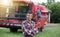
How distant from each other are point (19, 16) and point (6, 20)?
2.50 ft

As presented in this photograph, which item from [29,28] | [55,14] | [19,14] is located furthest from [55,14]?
[29,28]

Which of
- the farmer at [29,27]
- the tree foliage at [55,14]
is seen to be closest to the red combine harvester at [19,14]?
the farmer at [29,27]

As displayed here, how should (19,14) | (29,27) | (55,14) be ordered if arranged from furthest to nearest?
1. (55,14)
2. (19,14)
3. (29,27)

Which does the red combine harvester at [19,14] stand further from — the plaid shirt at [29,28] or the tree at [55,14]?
the tree at [55,14]

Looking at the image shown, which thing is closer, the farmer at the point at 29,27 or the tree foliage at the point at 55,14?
the farmer at the point at 29,27

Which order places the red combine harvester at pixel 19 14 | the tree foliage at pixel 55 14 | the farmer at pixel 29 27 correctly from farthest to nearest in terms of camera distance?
the tree foliage at pixel 55 14, the red combine harvester at pixel 19 14, the farmer at pixel 29 27

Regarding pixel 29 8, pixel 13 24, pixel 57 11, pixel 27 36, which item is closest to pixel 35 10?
pixel 29 8

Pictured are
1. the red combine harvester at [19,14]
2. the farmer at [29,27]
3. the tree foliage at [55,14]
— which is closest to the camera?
the farmer at [29,27]

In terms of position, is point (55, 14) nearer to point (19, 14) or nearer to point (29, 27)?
point (19, 14)

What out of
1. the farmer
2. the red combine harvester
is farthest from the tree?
the farmer

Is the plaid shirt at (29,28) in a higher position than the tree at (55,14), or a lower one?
higher

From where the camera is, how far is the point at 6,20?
59.4ft

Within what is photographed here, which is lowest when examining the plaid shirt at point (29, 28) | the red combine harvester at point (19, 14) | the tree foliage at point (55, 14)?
the tree foliage at point (55, 14)

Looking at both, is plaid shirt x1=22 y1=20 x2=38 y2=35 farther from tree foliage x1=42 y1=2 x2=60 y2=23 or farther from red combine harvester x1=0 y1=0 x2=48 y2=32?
tree foliage x1=42 y1=2 x2=60 y2=23
